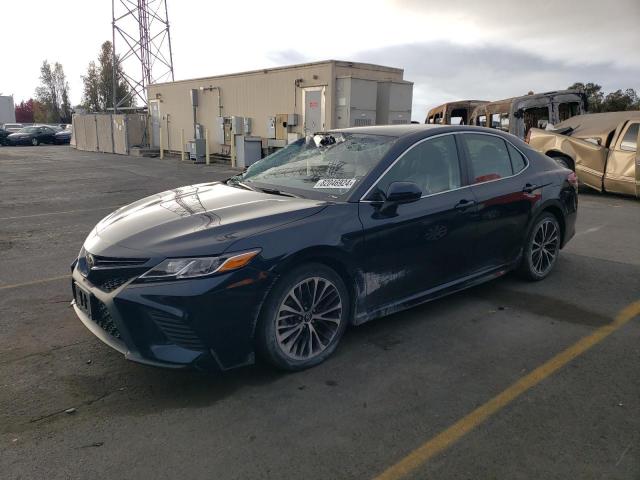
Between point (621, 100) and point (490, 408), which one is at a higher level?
point (621, 100)

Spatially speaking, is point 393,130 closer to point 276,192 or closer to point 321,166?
point 321,166

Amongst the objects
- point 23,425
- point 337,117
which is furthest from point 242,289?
point 337,117

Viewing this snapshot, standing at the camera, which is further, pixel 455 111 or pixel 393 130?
pixel 455 111

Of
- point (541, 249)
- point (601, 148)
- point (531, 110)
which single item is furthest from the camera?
point (531, 110)

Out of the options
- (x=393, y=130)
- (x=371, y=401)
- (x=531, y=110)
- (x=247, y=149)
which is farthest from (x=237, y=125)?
(x=371, y=401)

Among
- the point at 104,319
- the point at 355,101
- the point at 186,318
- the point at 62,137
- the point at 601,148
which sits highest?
the point at 355,101

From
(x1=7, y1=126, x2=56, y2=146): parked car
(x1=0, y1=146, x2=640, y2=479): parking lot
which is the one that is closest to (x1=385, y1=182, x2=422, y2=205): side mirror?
(x1=0, y1=146, x2=640, y2=479): parking lot

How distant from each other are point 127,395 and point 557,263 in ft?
15.6

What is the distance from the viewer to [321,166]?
410 centimetres

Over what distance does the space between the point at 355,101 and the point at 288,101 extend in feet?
10.6

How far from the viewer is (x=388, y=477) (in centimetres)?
239

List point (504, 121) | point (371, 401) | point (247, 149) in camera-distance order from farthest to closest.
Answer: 1. point (247, 149)
2. point (504, 121)
3. point (371, 401)

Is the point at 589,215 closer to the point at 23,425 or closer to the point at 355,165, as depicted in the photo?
the point at 355,165

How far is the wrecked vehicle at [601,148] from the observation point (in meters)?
10.5
